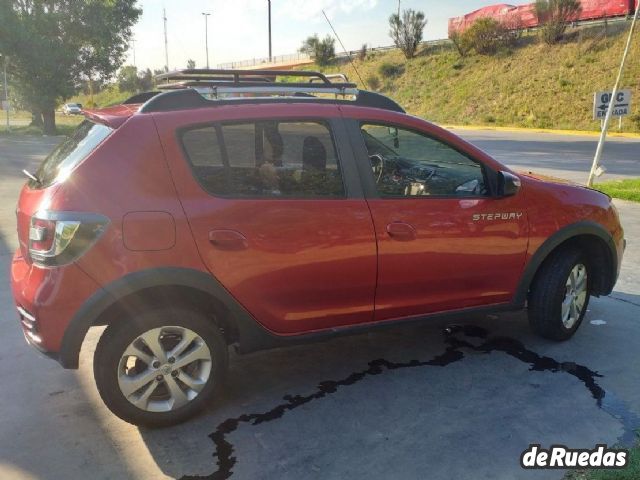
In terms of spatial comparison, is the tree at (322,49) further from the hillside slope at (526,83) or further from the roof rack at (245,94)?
the roof rack at (245,94)

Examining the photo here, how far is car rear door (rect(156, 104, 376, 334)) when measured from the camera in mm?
3109

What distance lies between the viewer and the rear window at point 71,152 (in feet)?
10.1

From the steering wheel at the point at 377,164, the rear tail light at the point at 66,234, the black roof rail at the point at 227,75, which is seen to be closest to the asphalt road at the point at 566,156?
the black roof rail at the point at 227,75

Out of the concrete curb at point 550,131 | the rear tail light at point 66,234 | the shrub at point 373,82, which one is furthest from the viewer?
the shrub at point 373,82

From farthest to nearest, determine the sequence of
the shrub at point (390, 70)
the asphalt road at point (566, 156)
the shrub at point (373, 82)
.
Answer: the shrub at point (390, 70), the shrub at point (373, 82), the asphalt road at point (566, 156)

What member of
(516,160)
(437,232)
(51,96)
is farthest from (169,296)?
(51,96)

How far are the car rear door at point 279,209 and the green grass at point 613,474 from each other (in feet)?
4.58

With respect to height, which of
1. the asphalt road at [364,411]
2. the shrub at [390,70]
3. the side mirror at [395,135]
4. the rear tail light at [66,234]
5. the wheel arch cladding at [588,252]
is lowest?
the asphalt road at [364,411]

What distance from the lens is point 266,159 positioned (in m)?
3.32

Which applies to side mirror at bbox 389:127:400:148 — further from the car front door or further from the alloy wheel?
the alloy wheel

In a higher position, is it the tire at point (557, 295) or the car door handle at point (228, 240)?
the car door handle at point (228, 240)

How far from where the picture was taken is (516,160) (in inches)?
661

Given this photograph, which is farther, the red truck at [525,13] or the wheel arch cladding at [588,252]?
the red truck at [525,13]

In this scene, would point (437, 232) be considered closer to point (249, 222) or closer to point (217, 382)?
point (249, 222)
